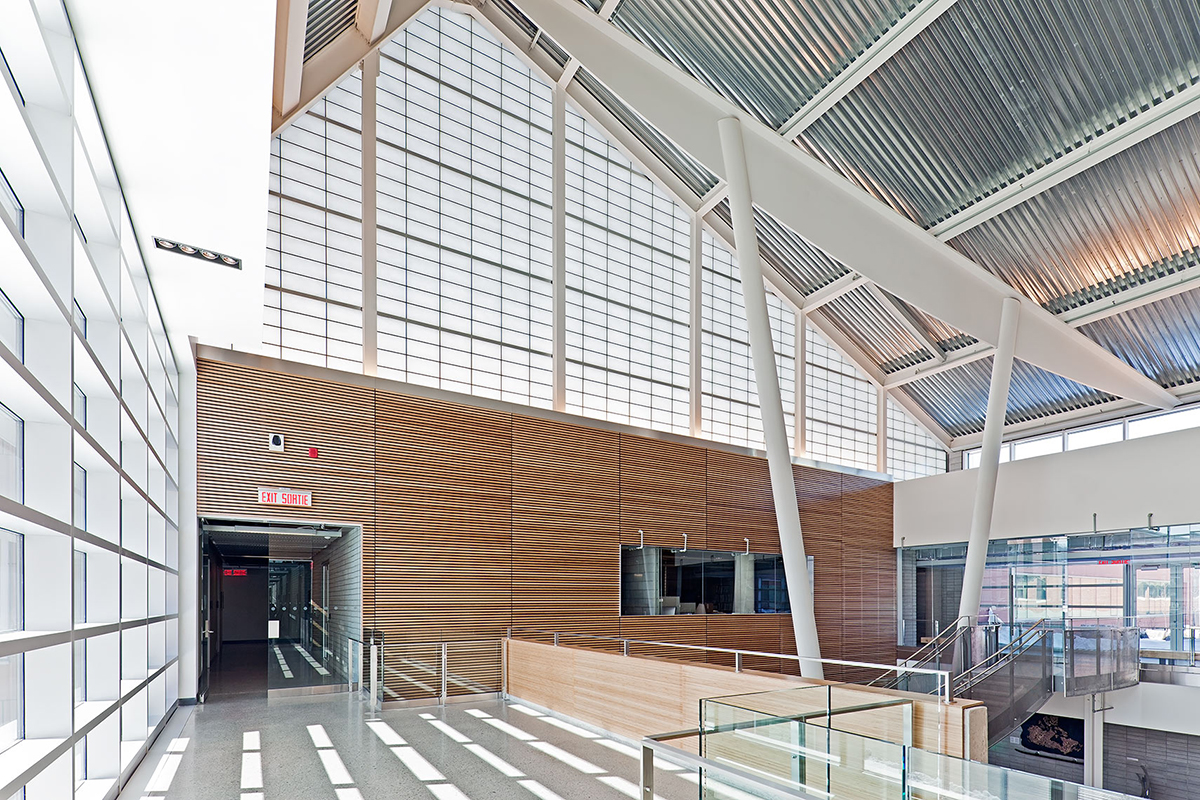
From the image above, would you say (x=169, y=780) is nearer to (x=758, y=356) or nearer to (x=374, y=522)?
(x=374, y=522)

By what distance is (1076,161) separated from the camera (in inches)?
533

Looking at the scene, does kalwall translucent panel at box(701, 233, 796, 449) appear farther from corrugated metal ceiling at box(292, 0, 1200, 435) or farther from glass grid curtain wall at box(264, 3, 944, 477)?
corrugated metal ceiling at box(292, 0, 1200, 435)

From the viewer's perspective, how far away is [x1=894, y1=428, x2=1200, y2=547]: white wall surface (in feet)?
51.3

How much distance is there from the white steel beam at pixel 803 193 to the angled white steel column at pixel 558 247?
16.9 ft

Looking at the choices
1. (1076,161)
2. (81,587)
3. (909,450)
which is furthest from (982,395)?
(81,587)

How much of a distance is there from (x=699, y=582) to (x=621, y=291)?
661 cm

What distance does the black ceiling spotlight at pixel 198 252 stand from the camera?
7406mm

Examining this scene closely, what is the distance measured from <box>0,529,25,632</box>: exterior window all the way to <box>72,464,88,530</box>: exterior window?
127 centimetres

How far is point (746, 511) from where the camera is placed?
18922mm

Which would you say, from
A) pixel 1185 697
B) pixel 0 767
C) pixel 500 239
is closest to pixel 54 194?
pixel 0 767

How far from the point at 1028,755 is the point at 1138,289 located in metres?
9.48

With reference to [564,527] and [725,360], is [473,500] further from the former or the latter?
[725,360]

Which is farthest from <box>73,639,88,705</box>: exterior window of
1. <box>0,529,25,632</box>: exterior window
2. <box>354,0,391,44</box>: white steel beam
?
<box>354,0,391,44</box>: white steel beam

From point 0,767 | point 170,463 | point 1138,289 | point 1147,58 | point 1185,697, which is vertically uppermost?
point 1147,58
